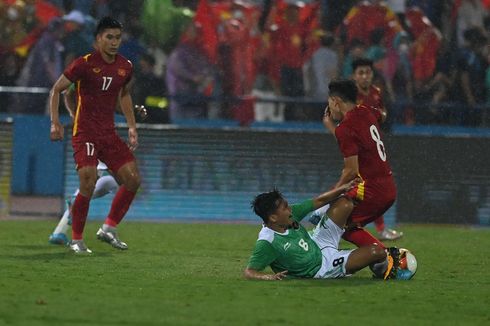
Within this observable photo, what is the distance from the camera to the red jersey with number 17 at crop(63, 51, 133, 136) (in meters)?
11.8

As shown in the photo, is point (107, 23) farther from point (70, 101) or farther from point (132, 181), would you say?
point (132, 181)

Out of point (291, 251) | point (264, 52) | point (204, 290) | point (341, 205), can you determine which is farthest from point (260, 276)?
point (264, 52)

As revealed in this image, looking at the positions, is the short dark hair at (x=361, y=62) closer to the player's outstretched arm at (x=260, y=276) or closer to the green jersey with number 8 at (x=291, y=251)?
the green jersey with number 8 at (x=291, y=251)

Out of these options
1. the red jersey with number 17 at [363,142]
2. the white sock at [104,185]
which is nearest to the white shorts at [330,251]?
the red jersey with number 17 at [363,142]

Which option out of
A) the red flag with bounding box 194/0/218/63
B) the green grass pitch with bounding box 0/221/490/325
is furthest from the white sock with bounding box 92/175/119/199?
the red flag with bounding box 194/0/218/63

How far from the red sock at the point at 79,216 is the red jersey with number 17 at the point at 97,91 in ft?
2.10

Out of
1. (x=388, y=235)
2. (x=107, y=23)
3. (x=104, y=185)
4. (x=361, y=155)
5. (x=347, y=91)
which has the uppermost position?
(x=107, y=23)

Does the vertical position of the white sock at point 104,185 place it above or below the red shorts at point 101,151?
below

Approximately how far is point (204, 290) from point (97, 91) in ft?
11.7

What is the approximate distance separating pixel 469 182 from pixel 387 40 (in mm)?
2850

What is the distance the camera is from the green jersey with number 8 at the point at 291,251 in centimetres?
941

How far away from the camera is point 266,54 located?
17672mm

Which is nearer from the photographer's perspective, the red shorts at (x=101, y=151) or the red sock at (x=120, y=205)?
the red shorts at (x=101, y=151)

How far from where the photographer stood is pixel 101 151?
39.1 ft
